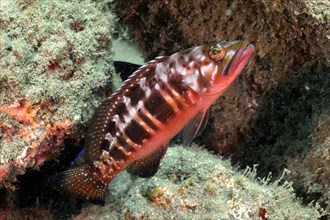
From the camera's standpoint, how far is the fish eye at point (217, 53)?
2771mm

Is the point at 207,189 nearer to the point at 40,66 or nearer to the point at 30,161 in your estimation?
the point at 30,161

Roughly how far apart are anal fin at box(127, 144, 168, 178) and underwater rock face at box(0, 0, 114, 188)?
0.70 meters

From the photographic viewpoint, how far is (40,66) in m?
3.00

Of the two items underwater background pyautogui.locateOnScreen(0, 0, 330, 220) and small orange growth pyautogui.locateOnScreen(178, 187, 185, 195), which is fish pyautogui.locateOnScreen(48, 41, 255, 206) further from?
small orange growth pyautogui.locateOnScreen(178, 187, 185, 195)

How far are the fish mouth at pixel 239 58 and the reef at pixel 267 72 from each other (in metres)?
1.18

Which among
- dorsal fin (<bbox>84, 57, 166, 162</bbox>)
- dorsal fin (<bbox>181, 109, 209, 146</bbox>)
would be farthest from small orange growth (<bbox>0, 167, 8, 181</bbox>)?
dorsal fin (<bbox>181, 109, 209, 146</bbox>)

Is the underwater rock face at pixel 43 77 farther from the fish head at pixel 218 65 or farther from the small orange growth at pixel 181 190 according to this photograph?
the small orange growth at pixel 181 190

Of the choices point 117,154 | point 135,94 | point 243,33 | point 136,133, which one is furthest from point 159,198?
point 243,33

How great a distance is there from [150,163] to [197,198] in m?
0.71

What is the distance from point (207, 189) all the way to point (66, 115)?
5.13 feet

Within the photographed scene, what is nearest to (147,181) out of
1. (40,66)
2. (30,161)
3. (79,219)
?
(79,219)

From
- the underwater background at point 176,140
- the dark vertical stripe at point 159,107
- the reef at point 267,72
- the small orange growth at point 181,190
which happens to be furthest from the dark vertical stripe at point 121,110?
the reef at point 267,72

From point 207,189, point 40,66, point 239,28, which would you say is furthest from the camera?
point 239,28

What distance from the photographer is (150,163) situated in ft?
10.1
